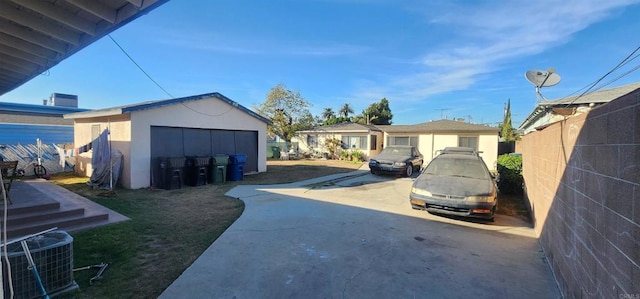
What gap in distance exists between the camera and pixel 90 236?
4.70 metres

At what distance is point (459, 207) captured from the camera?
5.73 m

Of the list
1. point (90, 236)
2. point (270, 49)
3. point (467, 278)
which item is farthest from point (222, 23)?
point (467, 278)

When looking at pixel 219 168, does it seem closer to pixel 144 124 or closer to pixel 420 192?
pixel 144 124

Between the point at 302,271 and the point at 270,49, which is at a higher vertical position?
the point at 270,49

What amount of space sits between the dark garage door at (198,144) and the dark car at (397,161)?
6200 mm

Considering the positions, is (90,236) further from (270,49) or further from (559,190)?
(270,49)

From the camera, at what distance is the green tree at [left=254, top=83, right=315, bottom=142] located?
26.9 metres

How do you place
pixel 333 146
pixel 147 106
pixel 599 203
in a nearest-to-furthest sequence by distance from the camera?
pixel 599 203 < pixel 147 106 < pixel 333 146

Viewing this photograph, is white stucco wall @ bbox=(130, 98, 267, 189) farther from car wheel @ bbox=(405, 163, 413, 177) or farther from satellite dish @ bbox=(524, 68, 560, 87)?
satellite dish @ bbox=(524, 68, 560, 87)

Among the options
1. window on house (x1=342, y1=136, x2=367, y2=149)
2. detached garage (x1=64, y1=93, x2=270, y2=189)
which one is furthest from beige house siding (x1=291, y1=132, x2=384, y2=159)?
detached garage (x1=64, y1=93, x2=270, y2=189)

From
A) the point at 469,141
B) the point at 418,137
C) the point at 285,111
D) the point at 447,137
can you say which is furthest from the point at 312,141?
the point at 469,141

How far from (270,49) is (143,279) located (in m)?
13.4

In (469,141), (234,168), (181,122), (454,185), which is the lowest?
(234,168)

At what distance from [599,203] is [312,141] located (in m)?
24.0
